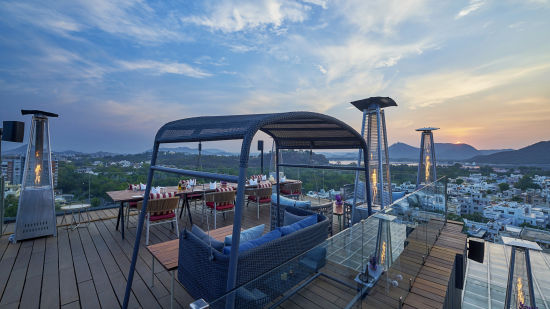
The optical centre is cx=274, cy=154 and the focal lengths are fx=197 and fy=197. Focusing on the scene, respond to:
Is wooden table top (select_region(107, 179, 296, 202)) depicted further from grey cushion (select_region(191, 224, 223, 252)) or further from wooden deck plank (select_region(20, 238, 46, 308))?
wooden deck plank (select_region(20, 238, 46, 308))

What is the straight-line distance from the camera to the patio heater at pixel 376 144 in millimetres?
4312

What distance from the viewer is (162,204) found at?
3.86 meters

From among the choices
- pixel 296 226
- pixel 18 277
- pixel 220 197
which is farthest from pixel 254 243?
pixel 18 277

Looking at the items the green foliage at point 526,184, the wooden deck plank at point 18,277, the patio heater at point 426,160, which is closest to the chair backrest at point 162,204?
the wooden deck plank at point 18,277

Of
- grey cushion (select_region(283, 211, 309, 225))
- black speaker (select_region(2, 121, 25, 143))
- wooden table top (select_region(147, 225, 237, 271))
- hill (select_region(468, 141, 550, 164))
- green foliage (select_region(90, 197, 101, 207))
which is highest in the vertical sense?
black speaker (select_region(2, 121, 25, 143))

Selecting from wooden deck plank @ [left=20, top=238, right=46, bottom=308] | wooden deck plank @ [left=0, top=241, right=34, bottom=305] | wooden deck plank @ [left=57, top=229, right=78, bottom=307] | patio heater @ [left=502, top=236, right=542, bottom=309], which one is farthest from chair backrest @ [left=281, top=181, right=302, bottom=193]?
wooden deck plank @ [left=0, top=241, right=34, bottom=305]

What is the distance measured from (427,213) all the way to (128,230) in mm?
6209

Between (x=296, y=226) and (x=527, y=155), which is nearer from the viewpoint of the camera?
(x=296, y=226)

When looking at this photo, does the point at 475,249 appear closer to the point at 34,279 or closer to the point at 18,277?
the point at 34,279

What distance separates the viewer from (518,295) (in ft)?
9.11

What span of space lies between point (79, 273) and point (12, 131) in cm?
321

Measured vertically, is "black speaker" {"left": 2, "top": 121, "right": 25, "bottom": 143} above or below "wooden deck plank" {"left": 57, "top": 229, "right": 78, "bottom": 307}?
above

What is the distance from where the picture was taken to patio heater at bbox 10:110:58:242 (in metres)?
3.83

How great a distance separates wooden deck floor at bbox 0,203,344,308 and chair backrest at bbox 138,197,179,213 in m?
0.68
